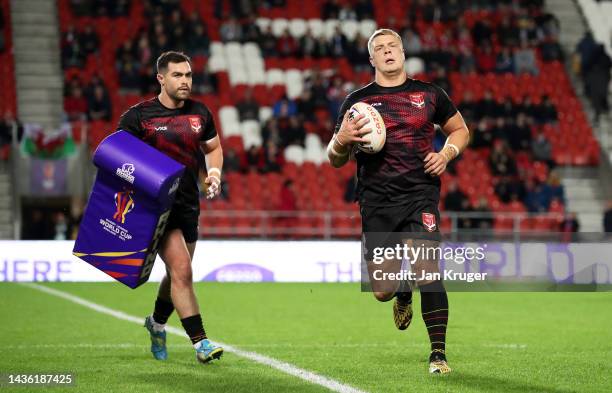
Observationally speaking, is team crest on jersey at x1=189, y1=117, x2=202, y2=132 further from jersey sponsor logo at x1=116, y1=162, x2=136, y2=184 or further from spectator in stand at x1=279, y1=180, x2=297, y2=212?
spectator in stand at x1=279, y1=180, x2=297, y2=212


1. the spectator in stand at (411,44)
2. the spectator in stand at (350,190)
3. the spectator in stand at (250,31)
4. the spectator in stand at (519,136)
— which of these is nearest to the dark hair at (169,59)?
the spectator in stand at (350,190)

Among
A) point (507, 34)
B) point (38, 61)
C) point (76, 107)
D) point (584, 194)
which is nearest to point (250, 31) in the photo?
point (38, 61)

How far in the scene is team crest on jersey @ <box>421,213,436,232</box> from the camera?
7535mm

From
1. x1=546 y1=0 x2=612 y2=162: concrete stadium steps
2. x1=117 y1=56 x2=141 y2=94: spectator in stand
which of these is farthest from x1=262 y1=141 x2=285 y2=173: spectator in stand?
x1=546 y1=0 x2=612 y2=162: concrete stadium steps

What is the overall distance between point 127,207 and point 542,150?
18.7 m

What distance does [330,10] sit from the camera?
28.0m

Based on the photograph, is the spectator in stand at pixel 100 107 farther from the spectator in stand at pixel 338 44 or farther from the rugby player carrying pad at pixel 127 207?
the rugby player carrying pad at pixel 127 207

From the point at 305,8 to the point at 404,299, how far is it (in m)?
20.7

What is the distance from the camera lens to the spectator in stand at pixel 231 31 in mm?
26516

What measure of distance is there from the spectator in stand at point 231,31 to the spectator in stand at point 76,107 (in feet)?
14.5

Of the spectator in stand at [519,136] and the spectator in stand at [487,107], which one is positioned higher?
the spectator in stand at [487,107]

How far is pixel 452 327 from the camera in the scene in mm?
11492

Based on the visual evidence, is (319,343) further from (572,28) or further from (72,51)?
(572,28)

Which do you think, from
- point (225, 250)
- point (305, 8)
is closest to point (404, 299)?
point (225, 250)
